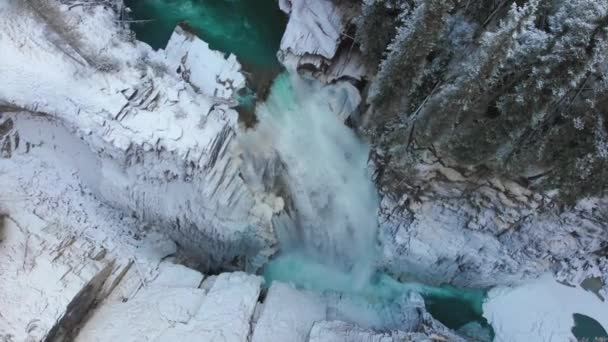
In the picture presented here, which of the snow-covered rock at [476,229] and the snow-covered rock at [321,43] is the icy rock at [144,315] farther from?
the snow-covered rock at [321,43]

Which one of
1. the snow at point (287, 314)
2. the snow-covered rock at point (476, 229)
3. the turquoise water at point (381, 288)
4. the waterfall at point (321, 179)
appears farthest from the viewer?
the turquoise water at point (381, 288)

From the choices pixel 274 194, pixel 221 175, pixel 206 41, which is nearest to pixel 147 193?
pixel 221 175

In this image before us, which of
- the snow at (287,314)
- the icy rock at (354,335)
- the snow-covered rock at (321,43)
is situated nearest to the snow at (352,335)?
the icy rock at (354,335)

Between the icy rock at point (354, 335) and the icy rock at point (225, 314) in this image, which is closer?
the icy rock at point (354, 335)

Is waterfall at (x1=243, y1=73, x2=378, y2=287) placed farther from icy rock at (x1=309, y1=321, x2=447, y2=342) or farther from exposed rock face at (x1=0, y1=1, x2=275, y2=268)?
icy rock at (x1=309, y1=321, x2=447, y2=342)

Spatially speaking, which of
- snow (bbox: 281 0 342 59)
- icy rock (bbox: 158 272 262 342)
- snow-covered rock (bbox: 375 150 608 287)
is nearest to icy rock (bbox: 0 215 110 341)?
icy rock (bbox: 158 272 262 342)

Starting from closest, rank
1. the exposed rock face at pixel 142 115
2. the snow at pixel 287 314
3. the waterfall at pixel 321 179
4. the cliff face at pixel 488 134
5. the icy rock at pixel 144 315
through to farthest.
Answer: the cliff face at pixel 488 134
the icy rock at pixel 144 315
the snow at pixel 287 314
the exposed rock face at pixel 142 115
the waterfall at pixel 321 179
